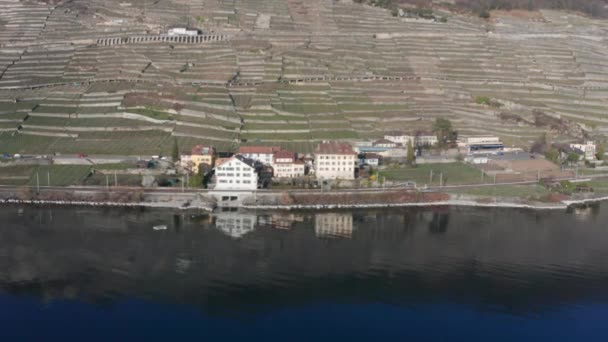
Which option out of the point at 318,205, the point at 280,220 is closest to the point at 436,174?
the point at 318,205

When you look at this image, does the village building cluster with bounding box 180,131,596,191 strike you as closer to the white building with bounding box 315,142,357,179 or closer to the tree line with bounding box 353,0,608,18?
the white building with bounding box 315,142,357,179

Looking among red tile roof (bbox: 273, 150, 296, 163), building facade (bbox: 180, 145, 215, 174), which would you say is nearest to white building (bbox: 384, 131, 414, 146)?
red tile roof (bbox: 273, 150, 296, 163)

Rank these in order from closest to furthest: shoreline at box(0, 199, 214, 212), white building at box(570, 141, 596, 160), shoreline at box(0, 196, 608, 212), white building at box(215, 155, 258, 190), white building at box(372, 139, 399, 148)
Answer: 1. shoreline at box(0, 199, 214, 212)
2. shoreline at box(0, 196, 608, 212)
3. white building at box(215, 155, 258, 190)
4. white building at box(372, 139, 399, 148)
5. white building at box(570, 141, 596, 160)

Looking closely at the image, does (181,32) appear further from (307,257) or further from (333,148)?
(307,257)

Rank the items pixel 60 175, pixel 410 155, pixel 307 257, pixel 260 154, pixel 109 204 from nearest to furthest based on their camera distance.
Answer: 1. pixel 307 257
2. pixel 109 204
3. pixel 60 175
4. pixel 260 154
5. pixel 410 155

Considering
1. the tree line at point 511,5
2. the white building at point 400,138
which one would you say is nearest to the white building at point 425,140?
the white building at point 400,138

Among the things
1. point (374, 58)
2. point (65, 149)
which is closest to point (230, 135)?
point (65, 149)

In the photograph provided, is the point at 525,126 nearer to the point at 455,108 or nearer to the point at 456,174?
the point at 455,108
